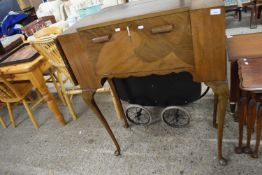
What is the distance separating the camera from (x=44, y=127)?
7.20ft

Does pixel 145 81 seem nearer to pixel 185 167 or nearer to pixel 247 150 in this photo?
pixel 185 167

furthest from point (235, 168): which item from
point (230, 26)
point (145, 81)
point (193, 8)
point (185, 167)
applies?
point (230, 26)

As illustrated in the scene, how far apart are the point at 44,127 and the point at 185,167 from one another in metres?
1.44

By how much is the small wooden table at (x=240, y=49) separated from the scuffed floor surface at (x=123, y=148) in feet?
1.37

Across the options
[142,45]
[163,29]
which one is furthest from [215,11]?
[142,45]

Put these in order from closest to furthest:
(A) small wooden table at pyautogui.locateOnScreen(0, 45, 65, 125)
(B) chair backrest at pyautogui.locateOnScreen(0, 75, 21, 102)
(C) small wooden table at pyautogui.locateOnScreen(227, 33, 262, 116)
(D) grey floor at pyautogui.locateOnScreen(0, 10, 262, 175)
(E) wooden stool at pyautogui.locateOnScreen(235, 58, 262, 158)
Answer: (E) wooden stool at pyautogui.locateOnScreen(235, 58, 262, 158)
(C) small wooden table at pyautogui.locateOnScreen(227, 33, 262, 116)
(D) grey floor at pyautogui.locateOnScreen(0, 10, 262, 175)
(A) small wooden table at pyautogui.locateOnScreen(0, 45, 65, 125)
(B) chair backrest at pyautogui.locateOnScreen(0, 75, 21, 102)

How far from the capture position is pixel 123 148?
5.54ft

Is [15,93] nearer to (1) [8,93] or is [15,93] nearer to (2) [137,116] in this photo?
(1) [8,93]

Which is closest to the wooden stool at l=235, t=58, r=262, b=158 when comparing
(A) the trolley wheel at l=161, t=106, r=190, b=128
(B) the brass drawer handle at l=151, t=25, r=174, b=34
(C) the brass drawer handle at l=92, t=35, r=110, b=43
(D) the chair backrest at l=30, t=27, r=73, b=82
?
(B) the brass drawer handle at l=151, t=25, r=174, b=34

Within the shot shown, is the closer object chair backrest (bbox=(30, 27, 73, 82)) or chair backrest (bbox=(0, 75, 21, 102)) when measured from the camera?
chair backrest (bbox=(30, 27, 73, 82))

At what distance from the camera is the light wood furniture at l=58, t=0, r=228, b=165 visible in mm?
902

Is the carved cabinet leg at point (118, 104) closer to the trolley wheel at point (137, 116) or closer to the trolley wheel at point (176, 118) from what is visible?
the trolley wheel at point (137, 116)

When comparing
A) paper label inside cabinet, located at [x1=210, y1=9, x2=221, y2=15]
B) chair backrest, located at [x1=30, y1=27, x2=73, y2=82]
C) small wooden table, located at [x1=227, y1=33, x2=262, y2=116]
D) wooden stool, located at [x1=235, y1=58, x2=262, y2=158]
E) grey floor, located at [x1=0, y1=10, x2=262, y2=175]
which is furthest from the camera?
chair backrest, located at [x1=30, y1=27, x2=73, y2=82]

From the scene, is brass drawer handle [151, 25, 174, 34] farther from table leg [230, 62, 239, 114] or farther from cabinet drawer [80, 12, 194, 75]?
table leg [230, 62, 239, 114]
